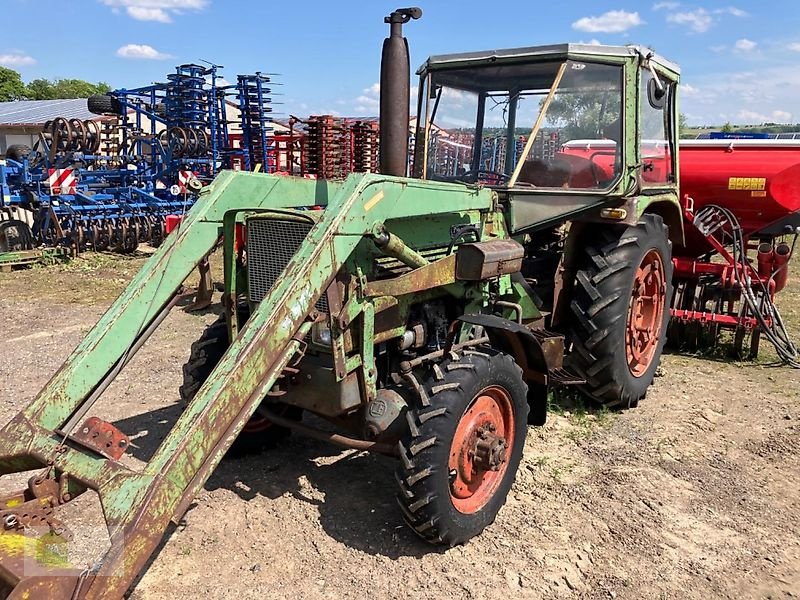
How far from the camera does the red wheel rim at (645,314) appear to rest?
16.1 feet

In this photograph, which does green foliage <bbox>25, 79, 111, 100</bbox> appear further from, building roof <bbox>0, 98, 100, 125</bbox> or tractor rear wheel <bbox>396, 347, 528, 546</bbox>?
tractor rear wheel <bbox>396, 347, 528, 546</bbox>

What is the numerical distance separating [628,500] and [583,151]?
216 centimetres

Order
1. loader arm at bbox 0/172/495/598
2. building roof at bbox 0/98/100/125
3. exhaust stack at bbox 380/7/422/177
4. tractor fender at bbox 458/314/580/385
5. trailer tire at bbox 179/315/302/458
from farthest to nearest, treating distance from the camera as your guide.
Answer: building roof at bbox 0/98/100/125, exhaust stack at bbox 380/7/422/177, trailer tire at bbox 179/315/302/458, tractor fender at bbox 458/314/580/385, loader arm at bbox 0/172/495/598

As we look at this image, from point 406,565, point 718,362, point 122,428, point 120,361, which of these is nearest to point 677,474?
point 406,565

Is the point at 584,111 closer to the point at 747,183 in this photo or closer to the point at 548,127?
the point at 548,127

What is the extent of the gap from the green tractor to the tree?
57557mm

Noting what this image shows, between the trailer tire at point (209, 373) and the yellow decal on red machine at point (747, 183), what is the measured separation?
4672 mm

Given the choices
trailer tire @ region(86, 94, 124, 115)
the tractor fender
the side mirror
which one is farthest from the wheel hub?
trailer tire @ region(86, 94, 124, 115)

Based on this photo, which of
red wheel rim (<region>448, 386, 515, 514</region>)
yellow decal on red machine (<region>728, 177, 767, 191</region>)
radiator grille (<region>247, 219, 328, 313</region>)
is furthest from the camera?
yellow decal on red machine (<region>728, 177, 767, 191</region>)

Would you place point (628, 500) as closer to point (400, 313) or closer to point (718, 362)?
point (400, 313)

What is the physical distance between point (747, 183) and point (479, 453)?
14.9 ft

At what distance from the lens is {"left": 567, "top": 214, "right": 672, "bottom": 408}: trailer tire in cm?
439

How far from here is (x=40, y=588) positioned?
6.84ft

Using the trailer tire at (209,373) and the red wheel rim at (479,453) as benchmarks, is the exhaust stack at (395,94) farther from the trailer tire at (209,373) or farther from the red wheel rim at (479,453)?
the red wheel rim at (479,453)
